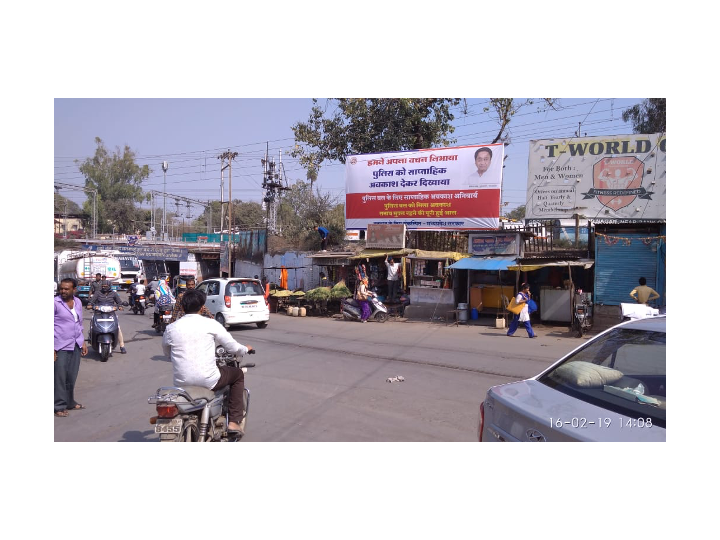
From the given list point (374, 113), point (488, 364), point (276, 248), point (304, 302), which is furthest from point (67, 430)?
point (276, 248)

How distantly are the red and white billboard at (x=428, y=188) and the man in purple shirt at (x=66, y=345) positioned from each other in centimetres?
1362

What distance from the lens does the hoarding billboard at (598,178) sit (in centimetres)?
1501

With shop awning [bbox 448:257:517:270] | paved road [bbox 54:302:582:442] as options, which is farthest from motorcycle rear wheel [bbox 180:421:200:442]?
shop awning [bbox 448:257:517:270]

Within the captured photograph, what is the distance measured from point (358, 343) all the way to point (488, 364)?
3595 millimetres

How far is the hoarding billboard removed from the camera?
15008 millimetres

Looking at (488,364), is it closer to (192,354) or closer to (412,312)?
(192,354)

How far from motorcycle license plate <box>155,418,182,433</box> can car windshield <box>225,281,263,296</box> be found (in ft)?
33.3

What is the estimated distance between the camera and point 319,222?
26656 millimetres

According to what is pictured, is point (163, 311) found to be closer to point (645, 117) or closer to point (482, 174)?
point (482, 174)

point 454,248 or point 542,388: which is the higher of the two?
point 454,248

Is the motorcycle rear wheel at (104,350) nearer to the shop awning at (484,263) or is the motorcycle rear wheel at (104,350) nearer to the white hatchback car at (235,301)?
the white hatchback car at (235,301)

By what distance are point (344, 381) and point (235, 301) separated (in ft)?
22.9

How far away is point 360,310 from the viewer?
16875mm

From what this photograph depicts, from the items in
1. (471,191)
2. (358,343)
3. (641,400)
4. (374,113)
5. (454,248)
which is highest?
(374,113)
